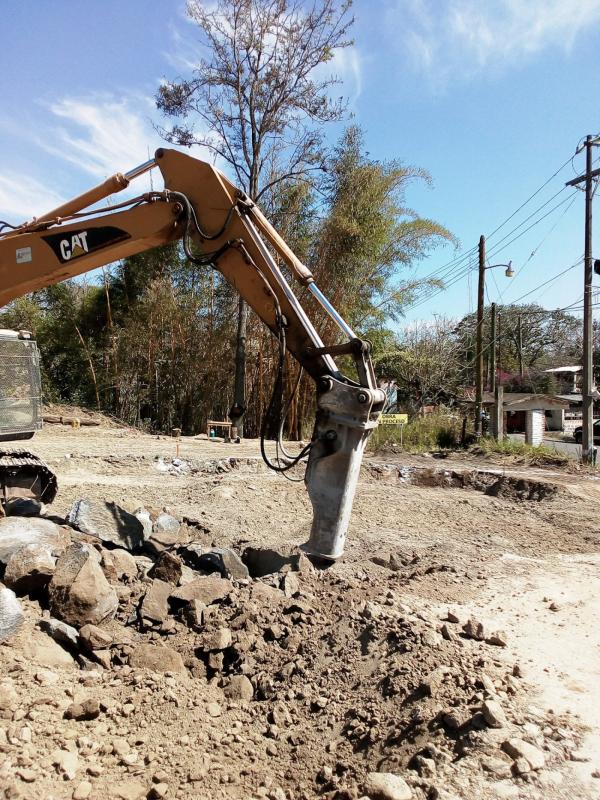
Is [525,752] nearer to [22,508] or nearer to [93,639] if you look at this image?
[93,639]

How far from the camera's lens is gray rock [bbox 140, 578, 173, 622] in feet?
12.1

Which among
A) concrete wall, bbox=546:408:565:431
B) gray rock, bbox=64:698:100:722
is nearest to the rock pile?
gray rock, bbox=64:698:100:722

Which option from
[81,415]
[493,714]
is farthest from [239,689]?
[81,415]

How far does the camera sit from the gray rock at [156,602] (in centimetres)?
369

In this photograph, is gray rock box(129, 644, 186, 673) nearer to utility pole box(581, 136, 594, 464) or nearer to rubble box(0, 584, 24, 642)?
rubble box(0, 584, 24, 642)

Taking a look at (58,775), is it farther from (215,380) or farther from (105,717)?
(215,380)

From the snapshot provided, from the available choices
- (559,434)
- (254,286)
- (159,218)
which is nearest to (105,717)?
(254,286)

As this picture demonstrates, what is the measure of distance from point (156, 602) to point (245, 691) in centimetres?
92

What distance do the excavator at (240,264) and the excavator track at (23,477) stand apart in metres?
1.84

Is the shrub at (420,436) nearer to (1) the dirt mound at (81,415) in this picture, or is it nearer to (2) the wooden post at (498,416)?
(2) the wooden post at (498,416)

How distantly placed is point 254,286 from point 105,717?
280cm

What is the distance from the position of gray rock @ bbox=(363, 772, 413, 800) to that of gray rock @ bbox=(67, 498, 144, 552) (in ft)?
10.3

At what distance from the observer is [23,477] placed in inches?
247

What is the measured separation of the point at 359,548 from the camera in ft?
19.8
